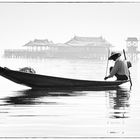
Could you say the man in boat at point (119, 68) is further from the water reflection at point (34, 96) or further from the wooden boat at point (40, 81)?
the water reflection at point (34, 96)

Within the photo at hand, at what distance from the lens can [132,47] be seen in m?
64.6

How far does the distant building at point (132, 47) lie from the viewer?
62938 millimetres

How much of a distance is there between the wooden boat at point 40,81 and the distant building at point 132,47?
5223cm

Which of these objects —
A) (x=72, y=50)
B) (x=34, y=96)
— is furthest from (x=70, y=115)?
(x=72, y=50)

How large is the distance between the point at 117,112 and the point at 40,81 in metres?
3.69

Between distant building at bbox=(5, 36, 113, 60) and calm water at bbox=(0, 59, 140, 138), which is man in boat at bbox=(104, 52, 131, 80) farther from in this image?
distant building at bbox=(5, 36, 113, 60)

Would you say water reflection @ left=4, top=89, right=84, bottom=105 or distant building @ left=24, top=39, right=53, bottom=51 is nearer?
water reflection @ left=4, top=89, right=84, bottom=105

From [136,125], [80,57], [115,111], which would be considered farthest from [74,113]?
[80,57]

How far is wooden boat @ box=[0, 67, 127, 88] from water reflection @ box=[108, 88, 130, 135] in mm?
1019

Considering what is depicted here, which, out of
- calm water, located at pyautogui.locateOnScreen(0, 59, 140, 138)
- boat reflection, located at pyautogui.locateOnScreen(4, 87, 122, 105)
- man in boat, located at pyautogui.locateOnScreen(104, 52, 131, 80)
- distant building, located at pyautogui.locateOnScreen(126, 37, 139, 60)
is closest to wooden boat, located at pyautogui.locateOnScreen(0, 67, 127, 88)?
boat reflection, located at pyautogui.locateOnScreen(4, 87, 122, 105)

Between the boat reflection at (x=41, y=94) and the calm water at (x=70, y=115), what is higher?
the calm water at (x=70, y=115)

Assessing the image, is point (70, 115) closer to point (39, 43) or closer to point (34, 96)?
point (34, 96)

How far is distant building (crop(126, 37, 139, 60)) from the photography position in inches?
2478

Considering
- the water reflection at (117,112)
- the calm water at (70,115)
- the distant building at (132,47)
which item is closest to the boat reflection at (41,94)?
the calm water at (70,115)
